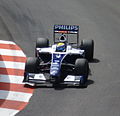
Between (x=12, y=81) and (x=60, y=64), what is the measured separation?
2040mm

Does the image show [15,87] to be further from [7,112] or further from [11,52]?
[11,52]

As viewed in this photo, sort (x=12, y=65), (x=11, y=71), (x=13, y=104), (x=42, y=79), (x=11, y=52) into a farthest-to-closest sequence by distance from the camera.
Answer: (x=11, y=52)
(x=12, y=65)
(x=11, y=71)
(x=42, y=79)
(x=13, y=104)

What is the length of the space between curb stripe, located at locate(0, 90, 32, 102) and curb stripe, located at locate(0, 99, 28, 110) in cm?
27

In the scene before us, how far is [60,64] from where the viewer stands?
18328mm

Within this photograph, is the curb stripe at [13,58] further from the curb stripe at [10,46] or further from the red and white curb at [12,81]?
the curb stripe at [10,46]

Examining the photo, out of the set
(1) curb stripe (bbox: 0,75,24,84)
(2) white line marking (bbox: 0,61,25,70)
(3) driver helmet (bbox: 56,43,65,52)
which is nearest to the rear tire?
(3) driver helmet (bbox: 56,43,65,52)

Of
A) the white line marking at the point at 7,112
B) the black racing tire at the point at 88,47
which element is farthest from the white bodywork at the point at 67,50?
the white line marking at the point at 7,112

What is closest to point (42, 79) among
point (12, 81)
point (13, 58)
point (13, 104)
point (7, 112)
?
point (12, 81)

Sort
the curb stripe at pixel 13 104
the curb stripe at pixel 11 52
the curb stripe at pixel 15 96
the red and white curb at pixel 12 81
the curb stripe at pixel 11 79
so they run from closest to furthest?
the curb stripe at pixel 13 104
the red and white curb at pixel 12 81
the curb stripe at pixel 15 96
the curb stripe at pixel 11 79
the curb stripe at pixel 11 52

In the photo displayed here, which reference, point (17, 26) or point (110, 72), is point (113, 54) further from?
point (17, 26)

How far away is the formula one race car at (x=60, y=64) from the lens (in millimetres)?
17859

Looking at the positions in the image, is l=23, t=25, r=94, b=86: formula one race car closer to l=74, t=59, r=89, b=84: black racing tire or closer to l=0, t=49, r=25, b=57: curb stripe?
l=74, t=59, r=89, b=84: black racing tire

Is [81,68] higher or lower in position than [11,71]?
higher

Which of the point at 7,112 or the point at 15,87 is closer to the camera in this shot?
the point at 7,112
